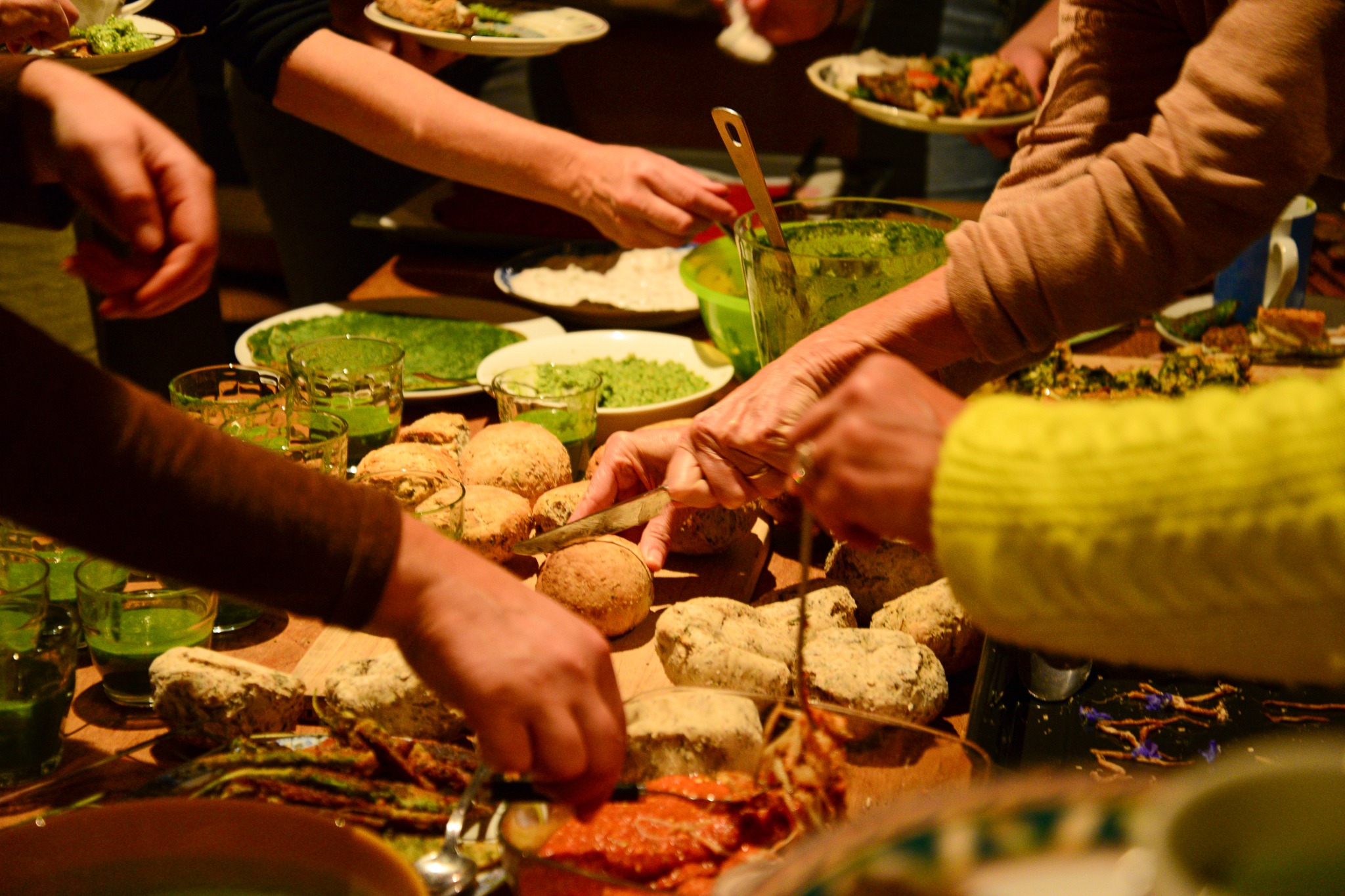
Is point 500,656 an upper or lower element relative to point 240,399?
upper

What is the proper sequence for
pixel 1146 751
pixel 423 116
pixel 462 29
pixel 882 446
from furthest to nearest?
pixel 462 29, pixel 423 116, pixel 1146 751, pixel 882 446

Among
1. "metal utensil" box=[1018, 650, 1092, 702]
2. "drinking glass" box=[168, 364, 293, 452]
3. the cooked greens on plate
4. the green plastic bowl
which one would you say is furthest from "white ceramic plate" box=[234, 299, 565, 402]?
"metal utensil" box=[1018, 650, 1092, 702]

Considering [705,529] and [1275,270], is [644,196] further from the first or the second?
[1275,270]

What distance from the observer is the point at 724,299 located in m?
2.03

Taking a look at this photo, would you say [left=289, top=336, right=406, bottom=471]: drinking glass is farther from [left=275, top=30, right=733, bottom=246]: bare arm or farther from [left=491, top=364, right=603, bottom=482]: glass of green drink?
[left=275, top=30, right=733, bottom=246]: bare arm

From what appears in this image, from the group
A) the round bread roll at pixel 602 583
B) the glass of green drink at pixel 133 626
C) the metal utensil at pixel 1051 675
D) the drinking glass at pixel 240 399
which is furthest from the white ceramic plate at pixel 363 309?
the metal utensil at pixel 1051 675

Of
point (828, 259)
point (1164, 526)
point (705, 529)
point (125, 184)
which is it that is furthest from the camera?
point (828, 259)

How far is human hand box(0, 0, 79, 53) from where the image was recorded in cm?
191

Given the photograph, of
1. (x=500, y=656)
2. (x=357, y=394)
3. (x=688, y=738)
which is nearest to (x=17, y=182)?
(x=357, y=394)

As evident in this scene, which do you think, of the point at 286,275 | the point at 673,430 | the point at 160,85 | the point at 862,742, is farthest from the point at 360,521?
the point at 286,275

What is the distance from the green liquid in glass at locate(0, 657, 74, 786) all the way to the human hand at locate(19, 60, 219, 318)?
36 cm

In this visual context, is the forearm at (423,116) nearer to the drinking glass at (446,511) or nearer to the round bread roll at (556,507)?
the round bread roll at (556,507)

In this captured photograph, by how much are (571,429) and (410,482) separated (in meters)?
0.34

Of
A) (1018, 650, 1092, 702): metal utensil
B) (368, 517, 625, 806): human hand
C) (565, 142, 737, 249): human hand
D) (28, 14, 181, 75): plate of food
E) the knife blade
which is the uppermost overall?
(28, 14, 181, 75): plate of food
